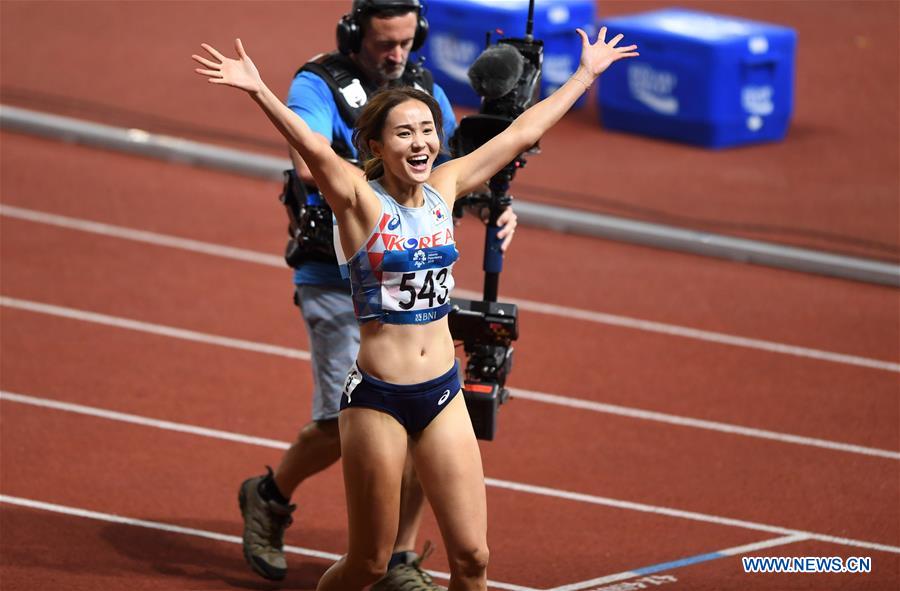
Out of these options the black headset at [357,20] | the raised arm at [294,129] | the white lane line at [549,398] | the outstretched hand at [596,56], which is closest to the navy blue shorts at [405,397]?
the raised arm at [294,129]

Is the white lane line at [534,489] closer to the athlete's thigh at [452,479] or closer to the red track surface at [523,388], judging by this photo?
the red track surface at [523,388]

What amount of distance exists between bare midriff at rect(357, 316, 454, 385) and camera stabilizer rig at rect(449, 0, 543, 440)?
778 mm

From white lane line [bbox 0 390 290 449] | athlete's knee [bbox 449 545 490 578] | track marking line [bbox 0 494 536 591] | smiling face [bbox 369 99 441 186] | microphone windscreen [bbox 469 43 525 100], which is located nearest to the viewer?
smiling face [bbox 369 99 441 186]

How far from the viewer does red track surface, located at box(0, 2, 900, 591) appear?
22.0 ft

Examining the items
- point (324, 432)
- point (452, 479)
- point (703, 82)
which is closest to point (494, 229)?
point (324, 432)

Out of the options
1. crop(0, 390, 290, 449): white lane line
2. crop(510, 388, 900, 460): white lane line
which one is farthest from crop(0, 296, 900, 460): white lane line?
crop(0, 390, 290, 449): white lane line

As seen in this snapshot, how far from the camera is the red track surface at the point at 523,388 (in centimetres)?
671

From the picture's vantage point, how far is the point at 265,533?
20.8 feet

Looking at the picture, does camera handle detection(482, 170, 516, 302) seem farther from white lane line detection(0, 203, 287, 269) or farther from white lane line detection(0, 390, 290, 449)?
white lane line detection(0, 203, 287, 269)

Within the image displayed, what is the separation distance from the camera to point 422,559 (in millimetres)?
6062

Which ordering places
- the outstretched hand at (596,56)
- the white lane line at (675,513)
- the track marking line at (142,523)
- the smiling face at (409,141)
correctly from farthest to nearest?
the white lane line at (675,513) < the track marking line at (142,523) < the outstretched hand at (596,56) < the smiling face at (409,141)

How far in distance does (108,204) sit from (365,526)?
23.5ft

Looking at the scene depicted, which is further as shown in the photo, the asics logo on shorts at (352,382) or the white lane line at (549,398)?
the white lane line at (549,398)

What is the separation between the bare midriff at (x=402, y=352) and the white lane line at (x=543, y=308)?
4787mm
